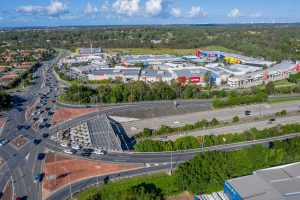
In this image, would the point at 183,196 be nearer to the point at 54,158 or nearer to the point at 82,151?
the point at 82,151

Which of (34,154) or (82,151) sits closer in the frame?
(34,154)

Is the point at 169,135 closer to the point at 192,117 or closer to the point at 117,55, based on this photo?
the point at 192,117

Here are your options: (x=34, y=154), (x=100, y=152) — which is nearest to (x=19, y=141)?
(x=34, y=154)

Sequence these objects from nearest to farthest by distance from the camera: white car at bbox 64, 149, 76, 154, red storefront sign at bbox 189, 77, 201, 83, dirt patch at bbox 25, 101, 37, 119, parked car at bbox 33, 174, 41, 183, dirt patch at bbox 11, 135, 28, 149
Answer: parked car at bbox 33, 174, 41, 183, white car at bbox 64, 149, 76, 154, dirt patch at bbox 11, 135, 28, 149, dirt patch at bbox 25, 101, 37, 119, red storefront sign at bbox 189, 77, 201, 83

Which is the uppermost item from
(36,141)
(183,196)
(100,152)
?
(100,152)

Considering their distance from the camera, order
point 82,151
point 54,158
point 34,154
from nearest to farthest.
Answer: point 54,158 → point 34,154 → point 82,151

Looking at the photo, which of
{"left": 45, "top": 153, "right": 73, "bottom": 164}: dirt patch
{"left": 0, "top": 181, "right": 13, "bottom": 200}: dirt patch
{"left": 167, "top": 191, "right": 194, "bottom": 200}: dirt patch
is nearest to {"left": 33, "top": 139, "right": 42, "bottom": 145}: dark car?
{"left": 45, "top": 153, "right": 73, "bottom": 164}: dirt patch

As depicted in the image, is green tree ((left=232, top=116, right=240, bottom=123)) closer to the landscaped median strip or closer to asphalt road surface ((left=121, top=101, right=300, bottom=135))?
asphalt road surface ((left=121, top=101, right=300, bottom=135))
